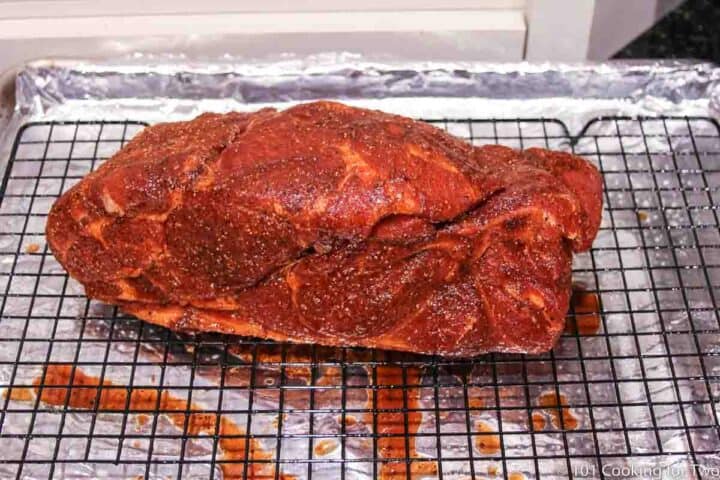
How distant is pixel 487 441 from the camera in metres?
1.98

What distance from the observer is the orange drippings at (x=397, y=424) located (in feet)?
6.32

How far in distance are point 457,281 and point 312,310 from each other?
0.34 metres

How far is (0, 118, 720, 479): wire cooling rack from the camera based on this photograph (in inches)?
75.9

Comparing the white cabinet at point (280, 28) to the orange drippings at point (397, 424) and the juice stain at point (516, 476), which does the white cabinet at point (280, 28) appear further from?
the juice stain at point (516, 476)

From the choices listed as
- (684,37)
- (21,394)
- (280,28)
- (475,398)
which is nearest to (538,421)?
(475,398)

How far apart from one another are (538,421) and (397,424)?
0.36 metres

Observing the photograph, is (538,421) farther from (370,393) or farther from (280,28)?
(280,28)

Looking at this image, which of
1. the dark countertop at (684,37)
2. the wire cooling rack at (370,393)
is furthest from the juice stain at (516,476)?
the dark countertop at (684,37)

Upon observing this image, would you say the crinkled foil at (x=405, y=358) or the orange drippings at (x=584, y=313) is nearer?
the crinkled foil at (x=405, y=358)

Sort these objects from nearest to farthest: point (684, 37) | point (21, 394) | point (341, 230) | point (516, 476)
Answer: point (341, 230) → point (516, 476) → point (21, 394) → point (684, 37)

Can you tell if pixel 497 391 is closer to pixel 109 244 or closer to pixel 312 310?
pixel 312 310

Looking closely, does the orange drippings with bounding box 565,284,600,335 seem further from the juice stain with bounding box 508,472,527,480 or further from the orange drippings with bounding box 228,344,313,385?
the orange drippings with bounding box 228,344,313,385

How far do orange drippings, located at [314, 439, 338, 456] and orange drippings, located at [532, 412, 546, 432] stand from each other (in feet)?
1.65

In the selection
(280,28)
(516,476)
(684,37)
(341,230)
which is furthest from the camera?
(684,37)
